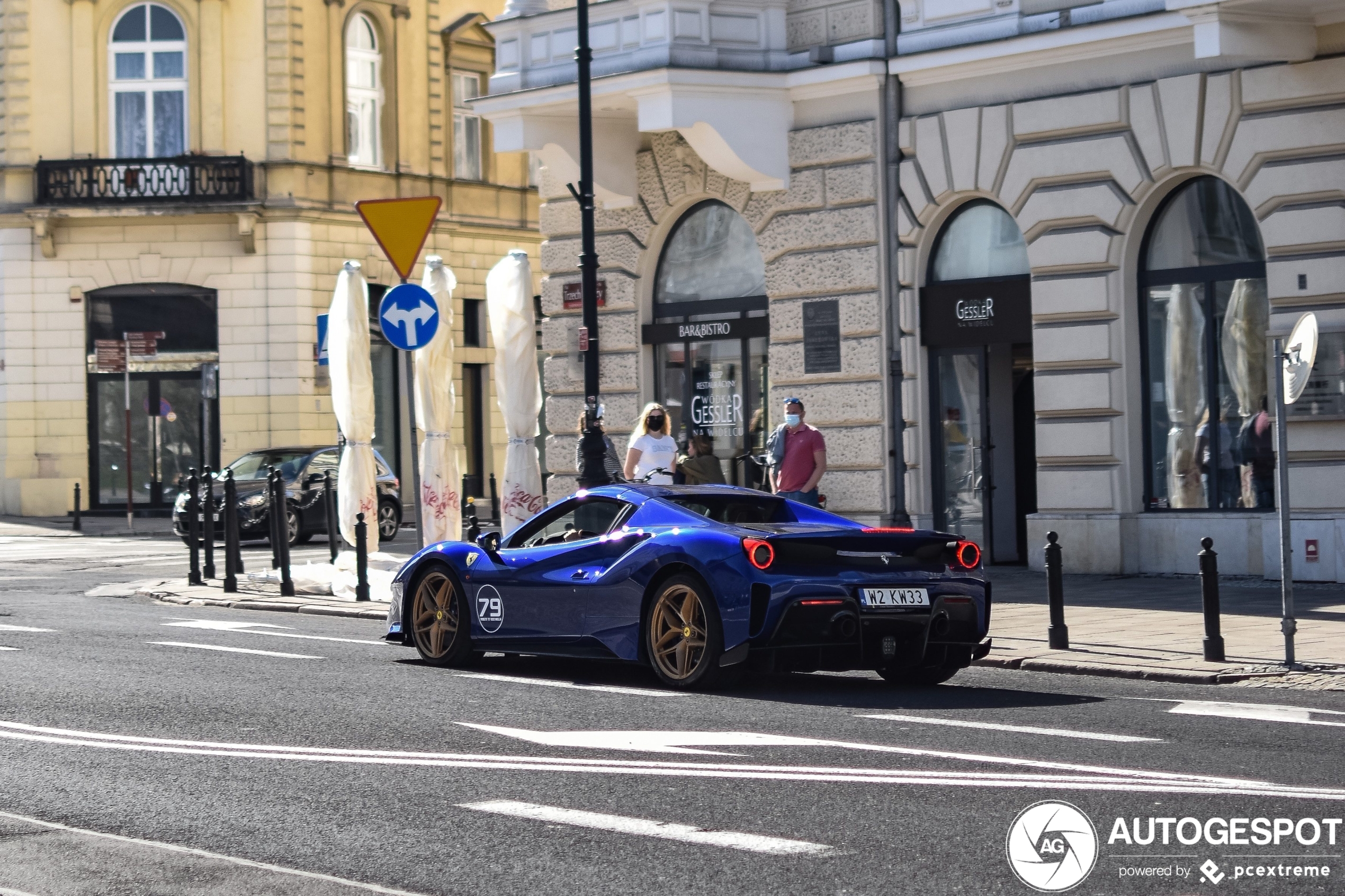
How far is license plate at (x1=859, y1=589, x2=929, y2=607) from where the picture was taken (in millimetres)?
10648

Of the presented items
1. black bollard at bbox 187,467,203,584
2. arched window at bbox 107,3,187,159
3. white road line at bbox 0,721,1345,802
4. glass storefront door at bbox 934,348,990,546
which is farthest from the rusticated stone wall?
arched window at bbox 107,3,187,159

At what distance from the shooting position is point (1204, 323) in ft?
58.9

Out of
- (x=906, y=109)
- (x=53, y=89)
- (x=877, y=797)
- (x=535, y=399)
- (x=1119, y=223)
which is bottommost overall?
(x=877, y=797)

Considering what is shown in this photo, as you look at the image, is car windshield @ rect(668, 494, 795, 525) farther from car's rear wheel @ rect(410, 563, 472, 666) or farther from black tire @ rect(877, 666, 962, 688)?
car's rear wheel @ rect(410, 563, 472, 666)

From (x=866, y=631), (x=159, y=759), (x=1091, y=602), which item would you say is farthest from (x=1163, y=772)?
(x=1091, y=602)

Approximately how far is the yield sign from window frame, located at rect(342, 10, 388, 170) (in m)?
22.7

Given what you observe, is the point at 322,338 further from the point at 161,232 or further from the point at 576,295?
the point at 161,232

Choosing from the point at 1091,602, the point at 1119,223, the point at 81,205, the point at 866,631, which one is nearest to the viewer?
the point at 866,631

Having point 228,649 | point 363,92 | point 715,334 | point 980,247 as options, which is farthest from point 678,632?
point 363,92

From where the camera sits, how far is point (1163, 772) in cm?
773

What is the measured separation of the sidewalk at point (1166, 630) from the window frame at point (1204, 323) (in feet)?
2.68

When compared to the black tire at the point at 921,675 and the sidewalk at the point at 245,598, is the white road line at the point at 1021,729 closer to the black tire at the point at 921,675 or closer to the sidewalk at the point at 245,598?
the black tire at the point at 921,675

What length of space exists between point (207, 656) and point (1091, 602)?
22.9 ft

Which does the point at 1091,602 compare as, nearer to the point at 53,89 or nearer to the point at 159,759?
the point at 159,759
